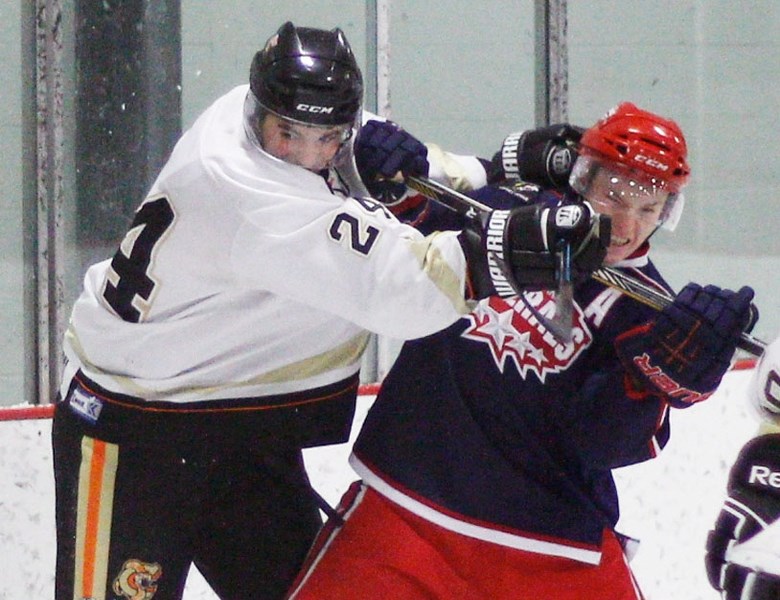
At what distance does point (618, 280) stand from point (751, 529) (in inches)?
17.3

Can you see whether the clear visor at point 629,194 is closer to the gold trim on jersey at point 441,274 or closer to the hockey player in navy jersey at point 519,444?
the hockey player in navy jersey at point 519,444

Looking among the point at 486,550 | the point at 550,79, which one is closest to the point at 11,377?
the point at 550,79

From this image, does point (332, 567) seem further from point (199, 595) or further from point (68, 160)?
point (68, 160)

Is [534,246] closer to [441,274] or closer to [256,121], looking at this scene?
[441,274]

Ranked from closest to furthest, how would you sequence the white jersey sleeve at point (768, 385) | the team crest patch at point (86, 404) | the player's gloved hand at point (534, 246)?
1. the player's gloved hand at point (534, 246)
2. the white jersey sleeve at point (768, 385)
3. the team crest patch at point (86, 404)

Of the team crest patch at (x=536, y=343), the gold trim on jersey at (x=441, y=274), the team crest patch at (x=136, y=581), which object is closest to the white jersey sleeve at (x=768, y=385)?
the team crest patch at (x=536, y=343)

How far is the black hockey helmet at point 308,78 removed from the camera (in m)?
1.87

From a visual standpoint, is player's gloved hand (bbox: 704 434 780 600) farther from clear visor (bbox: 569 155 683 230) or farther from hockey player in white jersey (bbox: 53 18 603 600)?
hockey player in white jersey (bbox: 53 18 603 600)

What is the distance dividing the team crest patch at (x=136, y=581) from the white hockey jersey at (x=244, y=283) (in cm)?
24

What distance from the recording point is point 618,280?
194cm

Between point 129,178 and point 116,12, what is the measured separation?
1.36 ft

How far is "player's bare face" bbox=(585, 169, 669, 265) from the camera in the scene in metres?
2.02

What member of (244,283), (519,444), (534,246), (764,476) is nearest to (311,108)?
(244,283)

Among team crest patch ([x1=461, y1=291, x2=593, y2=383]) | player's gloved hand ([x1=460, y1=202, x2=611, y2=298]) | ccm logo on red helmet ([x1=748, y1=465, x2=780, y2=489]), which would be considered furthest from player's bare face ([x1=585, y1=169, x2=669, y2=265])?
ccm logo on red helmet ([x1=748, y1=465, x2=780, y2=489])
